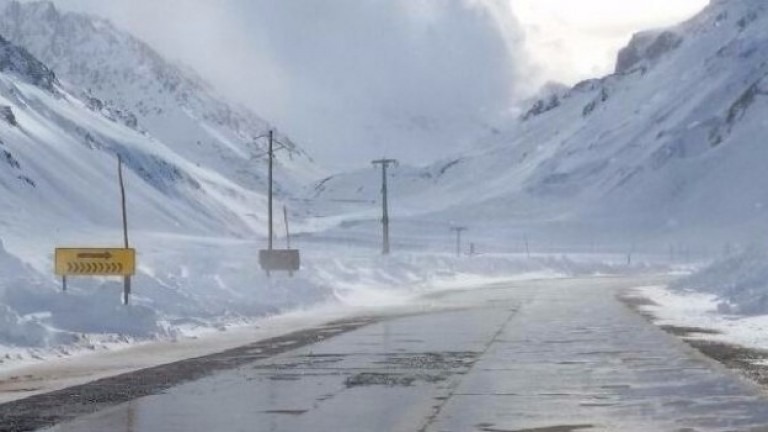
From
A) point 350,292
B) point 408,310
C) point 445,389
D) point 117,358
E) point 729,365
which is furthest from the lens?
point 350,292

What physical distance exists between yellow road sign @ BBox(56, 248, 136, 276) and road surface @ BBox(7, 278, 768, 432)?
6957 millimetres

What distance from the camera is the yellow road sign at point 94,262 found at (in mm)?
34375

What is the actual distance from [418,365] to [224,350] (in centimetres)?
580

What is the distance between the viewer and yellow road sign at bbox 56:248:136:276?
34.4m

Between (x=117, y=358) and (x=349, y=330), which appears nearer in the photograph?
(x=117, y=358)

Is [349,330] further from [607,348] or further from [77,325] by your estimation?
[607,348]

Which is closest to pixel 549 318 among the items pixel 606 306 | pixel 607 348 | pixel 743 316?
pixel 743 316

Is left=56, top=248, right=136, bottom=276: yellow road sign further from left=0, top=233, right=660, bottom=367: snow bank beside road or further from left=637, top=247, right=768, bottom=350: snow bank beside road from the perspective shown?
left=637, top=247, right=768, bottom=350: snow bank beside road

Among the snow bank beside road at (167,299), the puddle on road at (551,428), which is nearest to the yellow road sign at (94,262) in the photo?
the snow bank beside road at (167,299)

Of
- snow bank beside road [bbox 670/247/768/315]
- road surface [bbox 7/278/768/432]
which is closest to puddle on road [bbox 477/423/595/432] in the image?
road surface [bbox 7/278/768/432]

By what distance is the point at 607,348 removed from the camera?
2547 centimetres

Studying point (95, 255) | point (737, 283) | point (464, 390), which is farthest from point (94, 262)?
point (737, 283)

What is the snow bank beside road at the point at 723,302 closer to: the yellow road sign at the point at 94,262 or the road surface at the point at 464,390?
the road surface at the point at 464,390

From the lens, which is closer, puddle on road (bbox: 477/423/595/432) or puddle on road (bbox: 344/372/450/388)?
puddle on road (bbox: 477/423/595/432)
